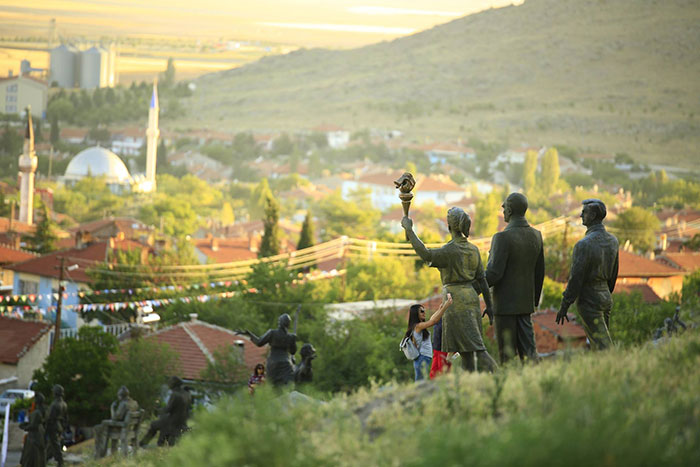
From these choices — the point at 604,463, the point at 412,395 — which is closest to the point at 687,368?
the point at 412,395

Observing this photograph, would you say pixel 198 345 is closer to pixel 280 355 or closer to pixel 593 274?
pixel 280 355

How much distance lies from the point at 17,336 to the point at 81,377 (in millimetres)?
12541

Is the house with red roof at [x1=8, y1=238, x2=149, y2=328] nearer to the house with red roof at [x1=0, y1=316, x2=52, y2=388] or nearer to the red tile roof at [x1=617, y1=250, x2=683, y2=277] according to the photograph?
the house with red roof at [x1=0, y1=316, x2=52, y2=388]

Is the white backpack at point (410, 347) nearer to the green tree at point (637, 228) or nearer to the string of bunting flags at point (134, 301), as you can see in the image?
the string of bunting flags at point (134, 301)

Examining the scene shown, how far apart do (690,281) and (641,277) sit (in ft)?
29.4

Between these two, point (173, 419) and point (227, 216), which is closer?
point (173, 419)

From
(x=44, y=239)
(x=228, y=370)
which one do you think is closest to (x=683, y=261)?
(x=44, y=239)

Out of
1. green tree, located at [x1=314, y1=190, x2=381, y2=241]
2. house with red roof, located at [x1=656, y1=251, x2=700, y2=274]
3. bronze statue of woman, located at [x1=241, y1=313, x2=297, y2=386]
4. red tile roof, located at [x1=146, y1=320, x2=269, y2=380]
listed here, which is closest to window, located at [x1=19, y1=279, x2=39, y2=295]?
red tile roof, located at [x1=146, y1=320, x2=269, y2=380]

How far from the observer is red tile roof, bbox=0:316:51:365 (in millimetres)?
43469

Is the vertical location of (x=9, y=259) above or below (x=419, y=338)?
below

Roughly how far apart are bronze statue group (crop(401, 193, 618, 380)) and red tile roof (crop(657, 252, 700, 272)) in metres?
64.1

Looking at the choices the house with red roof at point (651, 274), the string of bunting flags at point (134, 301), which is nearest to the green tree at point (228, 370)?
the string of bunting flags at point (134, 301)

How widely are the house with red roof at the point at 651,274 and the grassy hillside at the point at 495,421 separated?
5793 cm

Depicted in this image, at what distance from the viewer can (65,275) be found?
6406cm
